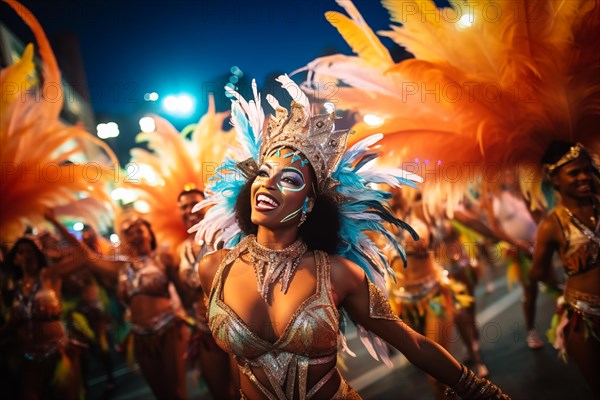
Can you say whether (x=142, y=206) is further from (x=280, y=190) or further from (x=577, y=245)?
(x=577, y=245)

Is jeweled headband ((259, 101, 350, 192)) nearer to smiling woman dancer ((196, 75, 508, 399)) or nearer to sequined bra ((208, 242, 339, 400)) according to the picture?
smiling woman dancer ((196, 75, 508, 399))

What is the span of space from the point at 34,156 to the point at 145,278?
1.48m

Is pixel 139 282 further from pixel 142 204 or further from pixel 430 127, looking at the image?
pixel 430 127

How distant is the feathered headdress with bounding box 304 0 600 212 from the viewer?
9.02ft

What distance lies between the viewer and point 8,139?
374 centimetres

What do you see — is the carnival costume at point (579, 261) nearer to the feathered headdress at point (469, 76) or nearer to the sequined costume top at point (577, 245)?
the sequined costume top at point (577, 245)

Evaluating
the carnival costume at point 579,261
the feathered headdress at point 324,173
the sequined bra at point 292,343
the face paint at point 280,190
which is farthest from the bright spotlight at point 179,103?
the carnival costume at point 579,261

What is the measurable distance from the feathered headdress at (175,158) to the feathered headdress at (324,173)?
1.68m

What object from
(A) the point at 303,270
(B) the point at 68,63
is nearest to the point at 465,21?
(A) the point at 303,270

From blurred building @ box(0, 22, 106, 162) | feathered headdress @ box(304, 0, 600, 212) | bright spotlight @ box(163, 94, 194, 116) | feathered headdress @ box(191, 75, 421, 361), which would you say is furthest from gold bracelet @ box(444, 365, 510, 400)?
bright spotlight @ box(163, 94, 194, 116)

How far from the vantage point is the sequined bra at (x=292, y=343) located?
1914mm

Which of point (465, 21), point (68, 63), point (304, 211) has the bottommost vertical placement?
point (304, 211)

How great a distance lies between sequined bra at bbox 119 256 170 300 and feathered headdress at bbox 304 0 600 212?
246cm

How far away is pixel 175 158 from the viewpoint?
13.8ft
